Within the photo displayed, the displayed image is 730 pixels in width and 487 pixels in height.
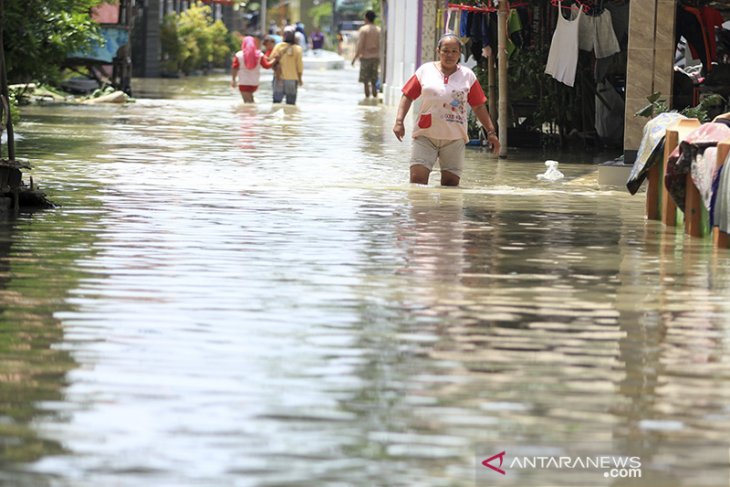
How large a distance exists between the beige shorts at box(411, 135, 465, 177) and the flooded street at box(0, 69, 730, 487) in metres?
0.42

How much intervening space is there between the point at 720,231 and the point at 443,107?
426 centimetres

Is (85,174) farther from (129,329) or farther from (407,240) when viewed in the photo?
(129,329)

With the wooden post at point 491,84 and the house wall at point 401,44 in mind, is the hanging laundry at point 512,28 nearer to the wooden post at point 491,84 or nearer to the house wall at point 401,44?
the wooden post at point 491,84

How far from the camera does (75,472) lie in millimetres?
5215

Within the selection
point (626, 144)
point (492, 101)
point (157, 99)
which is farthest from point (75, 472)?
point (157, 99)

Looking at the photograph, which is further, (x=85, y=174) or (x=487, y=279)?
(x=85, y=174)

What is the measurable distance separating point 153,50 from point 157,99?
14.2 meters

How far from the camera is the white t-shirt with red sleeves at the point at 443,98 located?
14.8m

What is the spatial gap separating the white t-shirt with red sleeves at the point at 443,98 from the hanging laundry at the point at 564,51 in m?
5.27

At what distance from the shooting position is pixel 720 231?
36.3 ft

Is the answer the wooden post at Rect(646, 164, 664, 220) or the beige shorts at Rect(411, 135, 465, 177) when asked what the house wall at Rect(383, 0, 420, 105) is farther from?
the wooden post at Rect(646, 164, 664, 220)

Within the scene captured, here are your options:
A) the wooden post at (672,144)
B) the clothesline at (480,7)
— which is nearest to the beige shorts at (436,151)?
the wooden post at (672,144)

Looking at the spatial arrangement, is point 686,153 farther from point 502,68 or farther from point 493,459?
point 502,68
